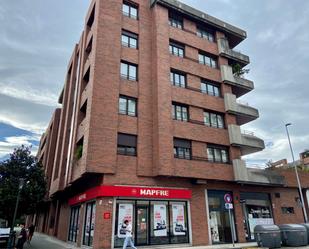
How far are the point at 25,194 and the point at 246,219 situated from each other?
17474mm

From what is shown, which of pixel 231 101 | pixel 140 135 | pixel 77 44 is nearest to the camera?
pixel 140 135

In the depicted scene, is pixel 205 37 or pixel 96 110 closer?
pixel 96 110

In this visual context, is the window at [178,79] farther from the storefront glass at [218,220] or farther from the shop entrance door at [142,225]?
the shop entrance door at [142,225]

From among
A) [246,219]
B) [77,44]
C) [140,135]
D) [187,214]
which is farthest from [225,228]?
[77,44]

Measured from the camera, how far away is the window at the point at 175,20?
22.9 metres

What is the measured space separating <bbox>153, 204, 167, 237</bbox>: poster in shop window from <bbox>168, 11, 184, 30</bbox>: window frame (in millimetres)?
15127

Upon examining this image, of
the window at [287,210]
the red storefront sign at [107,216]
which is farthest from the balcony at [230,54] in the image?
the red storefront sign at [107,216]

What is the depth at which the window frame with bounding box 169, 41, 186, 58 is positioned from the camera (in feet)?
71.4

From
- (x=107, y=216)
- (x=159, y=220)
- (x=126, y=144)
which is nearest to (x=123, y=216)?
(x=107, y=216)

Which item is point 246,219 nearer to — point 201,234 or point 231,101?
point 201,234

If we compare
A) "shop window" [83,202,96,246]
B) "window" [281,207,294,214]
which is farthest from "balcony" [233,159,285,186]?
"shop window" [83,202,96,246]

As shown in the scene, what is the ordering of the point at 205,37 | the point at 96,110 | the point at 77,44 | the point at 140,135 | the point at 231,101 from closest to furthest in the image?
the point at 96,110 < the point at 140,135 < the point at 231,101 < the point at 205,37 < the point at 77,44

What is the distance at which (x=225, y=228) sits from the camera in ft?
62.9

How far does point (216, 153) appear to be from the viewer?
67.7ft
